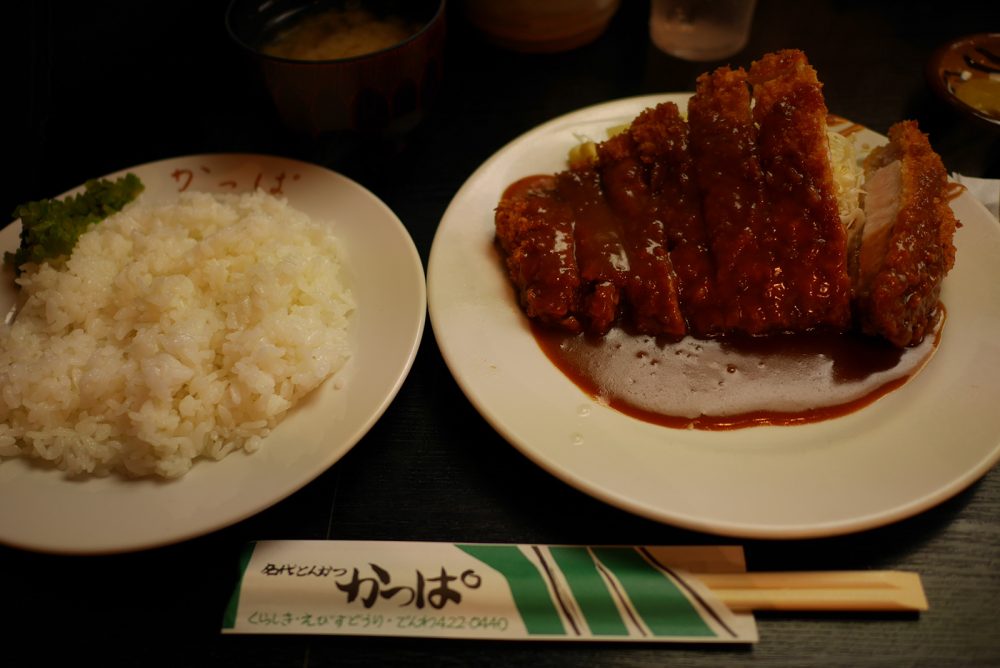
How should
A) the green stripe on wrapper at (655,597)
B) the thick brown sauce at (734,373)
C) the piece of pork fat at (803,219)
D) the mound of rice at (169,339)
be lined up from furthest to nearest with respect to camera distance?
the piece of pork fat at (803,219) → the thick brown sauce at (734,373) → the mound of rice at (169,339) → the green stripe on wrapper at (655,597)

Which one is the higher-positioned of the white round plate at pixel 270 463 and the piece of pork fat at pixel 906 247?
the piece of pork fat at pixel 906 247

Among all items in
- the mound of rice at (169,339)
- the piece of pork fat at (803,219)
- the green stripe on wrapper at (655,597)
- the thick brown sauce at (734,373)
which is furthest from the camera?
the piece of pork fat at (803,219)

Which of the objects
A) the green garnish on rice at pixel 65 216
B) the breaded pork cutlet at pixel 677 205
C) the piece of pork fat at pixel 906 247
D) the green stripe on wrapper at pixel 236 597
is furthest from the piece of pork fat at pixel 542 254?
the green garnish on rice at pixel 65 216

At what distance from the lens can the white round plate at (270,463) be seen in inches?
64.3

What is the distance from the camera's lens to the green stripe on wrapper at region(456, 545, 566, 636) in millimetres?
1556

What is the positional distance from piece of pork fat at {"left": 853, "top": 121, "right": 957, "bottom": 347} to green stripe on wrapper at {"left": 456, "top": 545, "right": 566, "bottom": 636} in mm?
1325

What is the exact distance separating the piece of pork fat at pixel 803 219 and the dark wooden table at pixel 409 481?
1.80 ft

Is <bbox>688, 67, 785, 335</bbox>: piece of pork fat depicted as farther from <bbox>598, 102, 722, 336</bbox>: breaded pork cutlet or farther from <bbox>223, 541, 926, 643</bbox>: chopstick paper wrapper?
<bbox>223, 541, 926, 643</bbox>: chopstick paper wrapper

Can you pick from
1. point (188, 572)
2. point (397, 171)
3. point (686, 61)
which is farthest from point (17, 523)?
point (686, 61)

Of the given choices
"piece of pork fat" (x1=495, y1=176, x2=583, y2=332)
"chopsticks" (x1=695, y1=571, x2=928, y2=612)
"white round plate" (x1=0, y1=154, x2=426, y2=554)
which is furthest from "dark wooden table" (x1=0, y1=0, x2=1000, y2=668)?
"piece of pork fat" (x1=495, y1=176, x2=583, y2=332)

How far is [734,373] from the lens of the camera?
2.09 meters

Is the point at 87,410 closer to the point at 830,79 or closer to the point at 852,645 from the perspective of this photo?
the point at 852,645

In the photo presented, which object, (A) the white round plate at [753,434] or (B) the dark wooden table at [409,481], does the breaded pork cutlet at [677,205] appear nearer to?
(A) the white round plate at [753,434]

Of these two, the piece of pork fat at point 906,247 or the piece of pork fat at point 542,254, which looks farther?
the piece of pork fat at point 542,254
